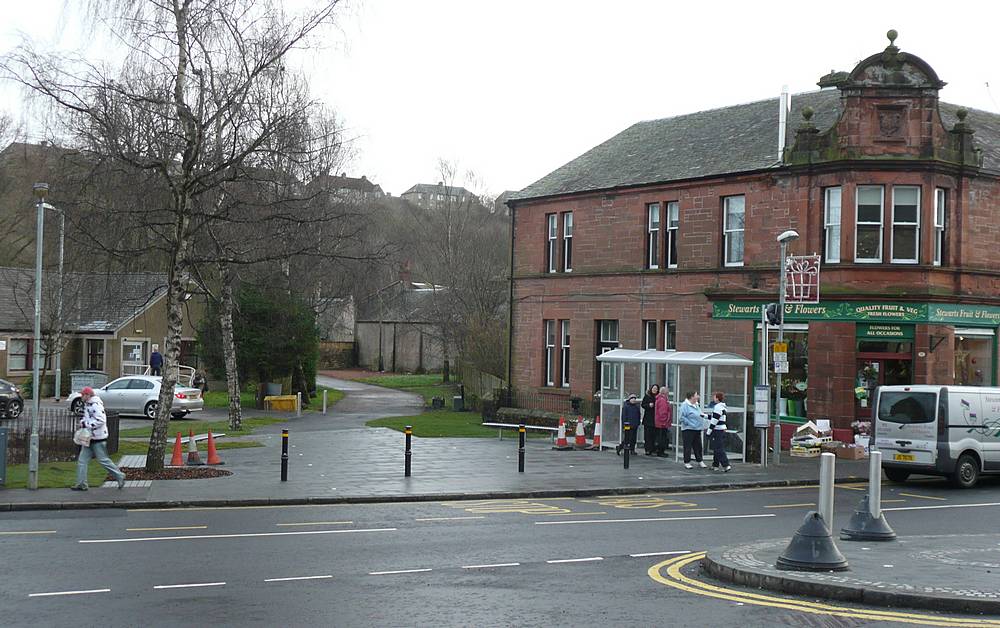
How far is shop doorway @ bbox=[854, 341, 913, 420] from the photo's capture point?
29.2 meters

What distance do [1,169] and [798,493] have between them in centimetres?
4204

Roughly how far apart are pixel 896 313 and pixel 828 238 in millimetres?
2796

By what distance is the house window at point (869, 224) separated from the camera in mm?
29562

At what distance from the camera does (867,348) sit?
29500mm

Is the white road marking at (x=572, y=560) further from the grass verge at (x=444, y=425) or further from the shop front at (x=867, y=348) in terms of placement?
the grass verge at (x=444, y=425)

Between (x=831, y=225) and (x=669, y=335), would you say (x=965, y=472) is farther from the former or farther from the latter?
(x=669, y=335)

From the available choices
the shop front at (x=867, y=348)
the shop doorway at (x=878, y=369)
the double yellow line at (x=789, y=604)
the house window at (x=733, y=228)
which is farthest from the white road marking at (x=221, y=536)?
the house window at (x=733, y=228)

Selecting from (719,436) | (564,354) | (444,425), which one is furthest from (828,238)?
(444,425)

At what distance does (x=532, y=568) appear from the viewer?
11.9 metres

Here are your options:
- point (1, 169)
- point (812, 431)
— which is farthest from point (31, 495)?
point (1, 169)

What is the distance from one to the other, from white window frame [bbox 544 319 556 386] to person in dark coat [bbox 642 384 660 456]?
12153mm

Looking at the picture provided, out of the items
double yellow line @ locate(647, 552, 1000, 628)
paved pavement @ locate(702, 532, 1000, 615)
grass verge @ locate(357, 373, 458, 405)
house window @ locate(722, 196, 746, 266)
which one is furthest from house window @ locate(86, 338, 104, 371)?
double yellow line @ locate(647, 552, 1000, 628)

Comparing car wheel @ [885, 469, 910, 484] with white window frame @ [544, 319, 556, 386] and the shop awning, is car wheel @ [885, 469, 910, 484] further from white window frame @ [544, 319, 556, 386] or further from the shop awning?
white window frame @ [544, 319, 556, 386]

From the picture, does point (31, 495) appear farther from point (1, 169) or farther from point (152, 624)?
point (1, 169)
